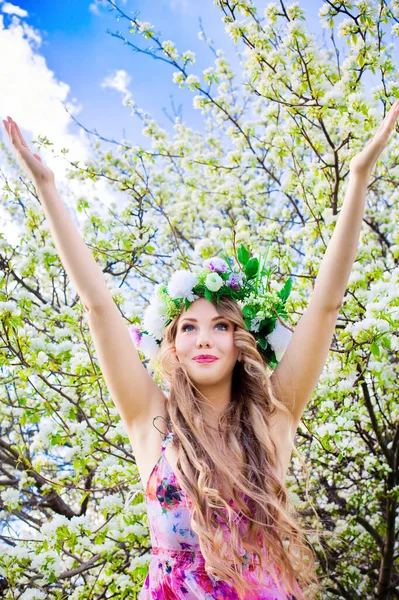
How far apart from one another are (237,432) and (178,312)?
Answer: 0.49 metres

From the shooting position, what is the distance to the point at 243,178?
5.13 m

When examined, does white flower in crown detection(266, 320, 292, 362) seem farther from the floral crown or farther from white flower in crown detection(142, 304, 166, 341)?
white flower in crown detection(142, 304, 166, 341)

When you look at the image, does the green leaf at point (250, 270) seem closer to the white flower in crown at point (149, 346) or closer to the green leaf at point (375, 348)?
the white flower in crown at point (149, 346)

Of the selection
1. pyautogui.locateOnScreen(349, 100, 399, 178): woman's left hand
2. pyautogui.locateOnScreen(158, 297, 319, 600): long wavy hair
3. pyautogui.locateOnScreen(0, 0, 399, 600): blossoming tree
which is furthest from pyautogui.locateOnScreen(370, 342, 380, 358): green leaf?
pyautogui.locateOnScreen(349, 100, 399, 178): woman's left hand

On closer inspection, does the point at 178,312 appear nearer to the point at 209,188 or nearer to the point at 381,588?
the point at 381,588

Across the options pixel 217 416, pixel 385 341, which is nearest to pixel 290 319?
pixel 385 341

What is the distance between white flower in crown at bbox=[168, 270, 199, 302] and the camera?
1.84 m

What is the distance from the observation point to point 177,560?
4.77 feet

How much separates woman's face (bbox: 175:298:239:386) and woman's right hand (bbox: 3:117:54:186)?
649mm

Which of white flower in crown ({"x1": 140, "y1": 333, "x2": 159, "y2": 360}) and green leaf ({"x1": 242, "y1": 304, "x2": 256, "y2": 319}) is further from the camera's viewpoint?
Result: white flower in crown ({"x1": 140, "y1": 333, "x2": 159, "y2": 360})

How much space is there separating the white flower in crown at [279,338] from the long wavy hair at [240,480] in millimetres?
99

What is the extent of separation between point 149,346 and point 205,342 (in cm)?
34

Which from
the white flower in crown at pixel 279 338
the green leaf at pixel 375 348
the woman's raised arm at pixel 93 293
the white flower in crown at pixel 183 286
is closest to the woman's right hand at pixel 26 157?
the woman's raised arm at pixel 93 293

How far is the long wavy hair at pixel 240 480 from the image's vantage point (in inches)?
55.5
